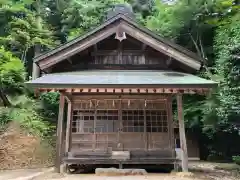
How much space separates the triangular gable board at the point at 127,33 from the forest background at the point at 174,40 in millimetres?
2755

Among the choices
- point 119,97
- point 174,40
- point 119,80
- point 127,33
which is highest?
point 174,40

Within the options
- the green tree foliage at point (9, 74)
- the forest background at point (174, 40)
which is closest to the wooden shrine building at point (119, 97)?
the forest background at point (174, 40)

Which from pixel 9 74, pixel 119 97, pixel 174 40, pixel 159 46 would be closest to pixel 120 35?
pixel 159 46

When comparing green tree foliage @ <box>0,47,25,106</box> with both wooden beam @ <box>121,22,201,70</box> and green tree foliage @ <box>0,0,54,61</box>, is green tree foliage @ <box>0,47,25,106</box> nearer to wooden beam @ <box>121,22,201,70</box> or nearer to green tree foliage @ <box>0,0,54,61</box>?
green tree foliage @ <box>0,0,54,61</box>

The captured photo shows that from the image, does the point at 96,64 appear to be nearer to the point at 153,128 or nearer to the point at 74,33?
the point at 153,128

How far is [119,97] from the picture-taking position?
33.3ft

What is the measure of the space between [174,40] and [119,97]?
11612mm

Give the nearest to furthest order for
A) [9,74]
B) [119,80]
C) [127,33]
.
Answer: [119,80] → [127,33] → [9,74]

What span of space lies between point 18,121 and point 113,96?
866 centimetres

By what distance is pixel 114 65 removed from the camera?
1053 cm

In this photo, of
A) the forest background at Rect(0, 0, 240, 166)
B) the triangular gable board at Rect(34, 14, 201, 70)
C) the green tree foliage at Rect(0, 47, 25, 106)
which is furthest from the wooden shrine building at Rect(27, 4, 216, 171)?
the green tree foliage at Rect(0, 47, 25, 106)

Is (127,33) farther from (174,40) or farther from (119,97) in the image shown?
(174,40)

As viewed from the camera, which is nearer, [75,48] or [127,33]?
[75,48]

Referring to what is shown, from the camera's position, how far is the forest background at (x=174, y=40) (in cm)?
1527
